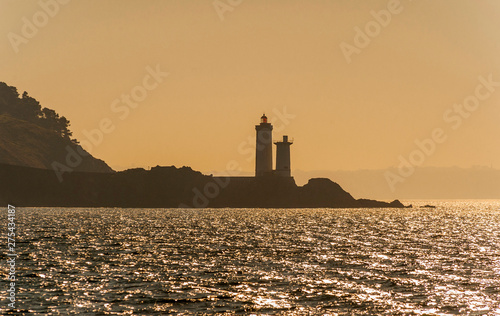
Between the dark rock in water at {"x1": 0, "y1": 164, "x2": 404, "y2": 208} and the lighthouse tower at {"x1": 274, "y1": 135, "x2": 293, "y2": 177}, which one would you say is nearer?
the lighthouse tower at {"x1": 274, "y1": 135, "x2": 293, "y2": 177}

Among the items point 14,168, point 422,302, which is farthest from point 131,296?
point 14,168

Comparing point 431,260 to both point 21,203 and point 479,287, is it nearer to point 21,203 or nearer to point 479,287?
point 479,287

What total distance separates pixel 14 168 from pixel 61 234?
4402 inches

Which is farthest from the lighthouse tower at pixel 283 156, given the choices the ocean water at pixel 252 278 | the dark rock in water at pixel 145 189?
the ocean water at pixel 252 278

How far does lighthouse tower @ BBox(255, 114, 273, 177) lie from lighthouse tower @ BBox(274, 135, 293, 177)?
1958 millimetres

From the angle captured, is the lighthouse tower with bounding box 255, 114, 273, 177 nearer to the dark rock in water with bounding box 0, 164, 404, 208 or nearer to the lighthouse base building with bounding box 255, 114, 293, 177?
the lighthouse base building with bounding box 255, 114, 293, 177

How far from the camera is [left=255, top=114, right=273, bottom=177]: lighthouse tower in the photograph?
544 feet

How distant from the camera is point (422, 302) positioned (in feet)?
103

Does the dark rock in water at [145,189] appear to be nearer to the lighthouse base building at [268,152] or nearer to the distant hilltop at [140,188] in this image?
the distant hilltop at [140,188]

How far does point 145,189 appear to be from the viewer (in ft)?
626

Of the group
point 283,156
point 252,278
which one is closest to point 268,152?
point 283,156

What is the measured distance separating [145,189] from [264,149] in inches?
1722

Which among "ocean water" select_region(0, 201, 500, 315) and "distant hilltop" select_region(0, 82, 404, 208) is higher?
"distant hilltop" select_region(0, 82, 404, 208)

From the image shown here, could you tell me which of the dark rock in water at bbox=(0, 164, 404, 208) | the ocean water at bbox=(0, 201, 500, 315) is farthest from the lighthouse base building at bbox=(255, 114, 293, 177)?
the ocean water at bbox=(0, 201, 500, 315)
